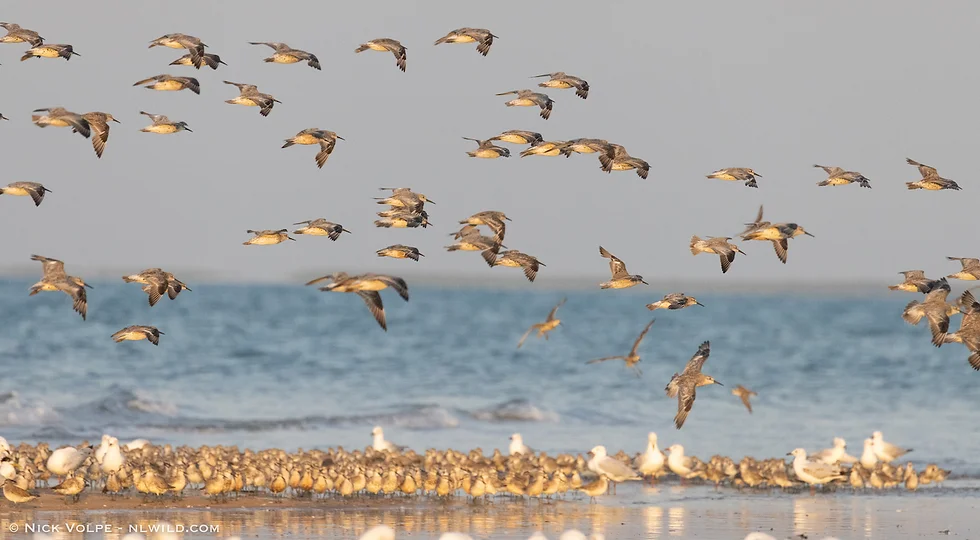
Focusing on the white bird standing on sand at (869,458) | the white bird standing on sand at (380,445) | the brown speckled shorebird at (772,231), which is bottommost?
the white bird standing on sand at (869,458)

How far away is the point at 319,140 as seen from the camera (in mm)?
20234

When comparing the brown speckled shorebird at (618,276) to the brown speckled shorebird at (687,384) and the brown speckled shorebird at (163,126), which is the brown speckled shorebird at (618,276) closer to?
the brown speckled shorebird at (687,384)

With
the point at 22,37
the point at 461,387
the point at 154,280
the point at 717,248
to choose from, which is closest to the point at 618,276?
the point at 717,248

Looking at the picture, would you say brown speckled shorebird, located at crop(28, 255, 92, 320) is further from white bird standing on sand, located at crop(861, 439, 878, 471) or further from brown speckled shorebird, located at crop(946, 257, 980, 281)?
white bird standing on sand, located at crop(861, 439, 878, 471)

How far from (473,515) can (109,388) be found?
67.6 ft

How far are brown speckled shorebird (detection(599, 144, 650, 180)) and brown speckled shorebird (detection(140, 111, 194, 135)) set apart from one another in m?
5.56

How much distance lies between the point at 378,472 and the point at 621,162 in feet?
17.4

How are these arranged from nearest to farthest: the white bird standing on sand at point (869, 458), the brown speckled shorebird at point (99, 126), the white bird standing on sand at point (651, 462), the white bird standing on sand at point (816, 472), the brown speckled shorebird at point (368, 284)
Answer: the brown speckled shorebird at point (368, 284)
the brown speckled shorebird at point (99, 126)
the white bird standing on sand at point (816, 472)
the white bird standing on sand at point (651, 462)
the white bird standing on sand at point (869, 458)

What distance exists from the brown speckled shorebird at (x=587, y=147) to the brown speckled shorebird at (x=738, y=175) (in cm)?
156

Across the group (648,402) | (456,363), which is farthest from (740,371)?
(648,402)

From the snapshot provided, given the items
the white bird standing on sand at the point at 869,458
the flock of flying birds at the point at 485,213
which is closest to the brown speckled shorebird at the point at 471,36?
the flock of flying birds at the point at 485,213

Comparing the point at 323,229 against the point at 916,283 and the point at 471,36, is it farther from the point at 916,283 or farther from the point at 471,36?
the point at 916,283

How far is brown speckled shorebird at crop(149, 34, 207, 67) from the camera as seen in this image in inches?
761

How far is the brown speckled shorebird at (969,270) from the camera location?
18.2 meters
